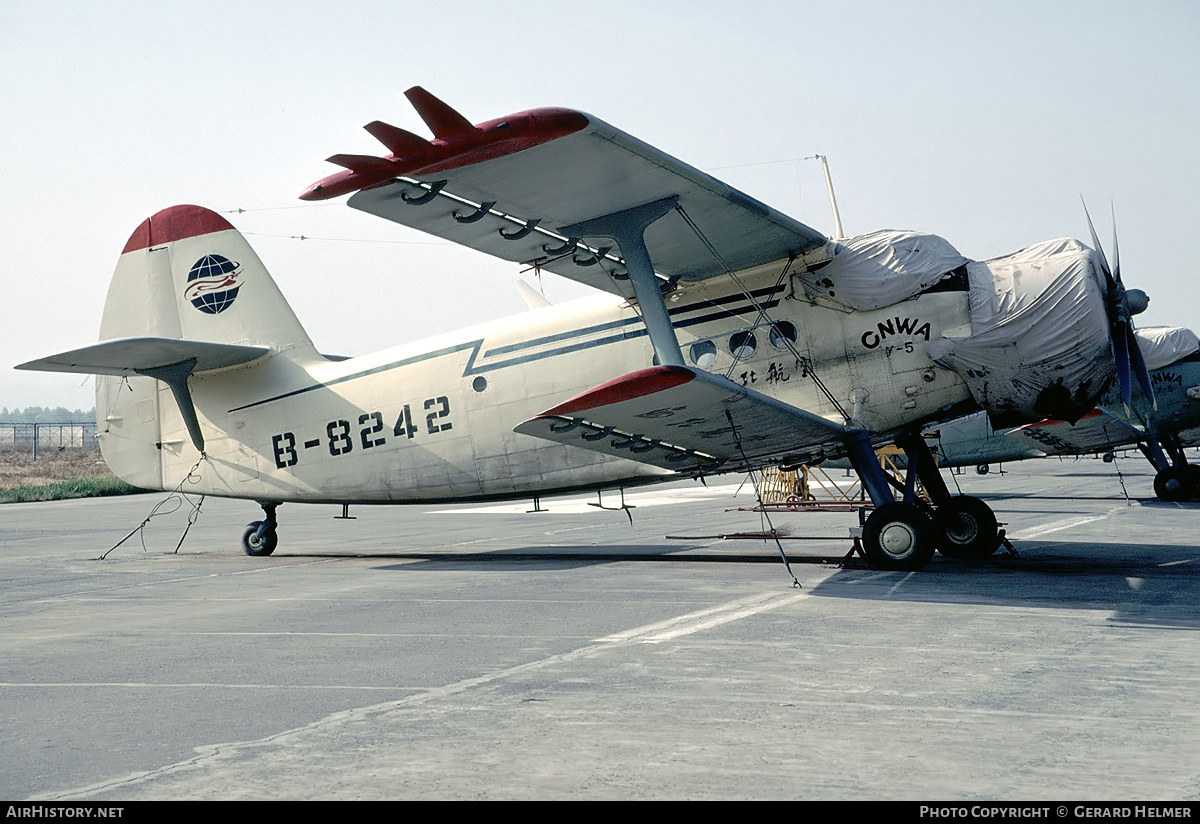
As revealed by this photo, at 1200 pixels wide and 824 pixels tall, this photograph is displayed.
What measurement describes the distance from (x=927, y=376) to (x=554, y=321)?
4.54 metres

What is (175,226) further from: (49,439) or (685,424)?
(49,439)

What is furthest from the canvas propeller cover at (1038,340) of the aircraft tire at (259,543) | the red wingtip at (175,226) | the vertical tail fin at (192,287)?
the red wingtip at (175,226)

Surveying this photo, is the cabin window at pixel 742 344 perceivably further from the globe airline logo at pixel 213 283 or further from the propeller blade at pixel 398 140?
the globe airline logo at pixel 213 283

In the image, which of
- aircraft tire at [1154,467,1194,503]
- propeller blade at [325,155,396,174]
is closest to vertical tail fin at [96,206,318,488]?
propeller blade at [325,155,396,174]

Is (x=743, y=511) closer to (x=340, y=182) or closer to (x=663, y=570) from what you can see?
(x=663, y=570)

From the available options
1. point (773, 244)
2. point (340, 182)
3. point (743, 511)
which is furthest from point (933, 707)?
point (743, 511)

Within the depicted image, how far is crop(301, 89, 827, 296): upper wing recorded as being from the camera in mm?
7445

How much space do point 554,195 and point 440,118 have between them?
2.10 metres

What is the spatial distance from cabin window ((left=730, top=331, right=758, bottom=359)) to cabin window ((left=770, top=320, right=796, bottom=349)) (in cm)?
22

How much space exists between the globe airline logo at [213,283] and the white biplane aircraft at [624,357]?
240 millimetres

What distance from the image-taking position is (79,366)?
43.6 ft

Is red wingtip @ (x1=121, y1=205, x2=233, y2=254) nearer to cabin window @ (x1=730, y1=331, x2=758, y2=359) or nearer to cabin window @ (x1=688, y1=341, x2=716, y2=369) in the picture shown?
cabin window @ (x1=688, y1=341, x2=716, y2=369)

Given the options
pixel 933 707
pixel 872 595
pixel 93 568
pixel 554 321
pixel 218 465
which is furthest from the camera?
pixel 218 465

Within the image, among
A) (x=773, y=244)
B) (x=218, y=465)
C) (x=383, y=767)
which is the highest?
(x=773, y=244)
